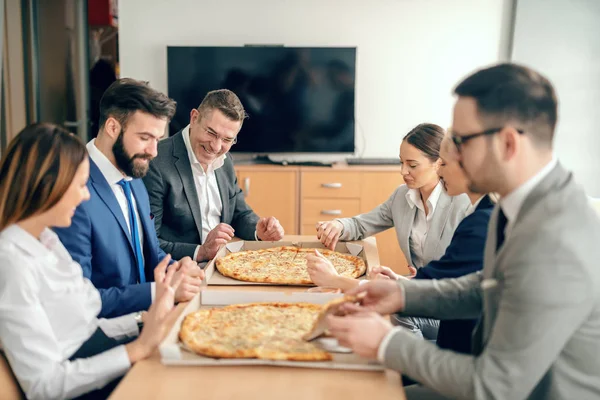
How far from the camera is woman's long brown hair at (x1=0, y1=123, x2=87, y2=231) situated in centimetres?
148

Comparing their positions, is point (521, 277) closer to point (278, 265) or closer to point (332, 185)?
point (278, 265)

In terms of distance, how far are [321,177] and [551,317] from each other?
3589mm

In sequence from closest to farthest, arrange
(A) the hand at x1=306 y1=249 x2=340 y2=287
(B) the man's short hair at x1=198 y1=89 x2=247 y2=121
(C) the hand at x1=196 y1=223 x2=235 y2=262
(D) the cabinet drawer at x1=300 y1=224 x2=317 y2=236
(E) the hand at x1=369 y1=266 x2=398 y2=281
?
Answer: (A) the hand at x1=306 y1=249 x2=340 y2=287
(E) the hand at x1=369 y1=266 x2=398 y2=281
(C) the hand at x1=196 y1=223 x2=235 y2=262
(B) the man's short hair at x1=198 y1=89 x2=247 y2=121
(D) the cabinet drawer at x1=300 y1=224 x2=317 y2=236

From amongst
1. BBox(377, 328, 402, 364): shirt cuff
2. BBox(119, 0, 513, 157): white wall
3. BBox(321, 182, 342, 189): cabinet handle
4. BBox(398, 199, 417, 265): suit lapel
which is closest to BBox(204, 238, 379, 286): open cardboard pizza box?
BBox(398, 199, 417, 265): suit lapel

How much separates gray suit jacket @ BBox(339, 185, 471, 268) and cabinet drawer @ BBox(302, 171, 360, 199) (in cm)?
180

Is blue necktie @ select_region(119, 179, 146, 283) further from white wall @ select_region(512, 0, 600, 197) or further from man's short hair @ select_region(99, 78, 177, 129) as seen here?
white wall @ select_region(512, 0, 600, 197)

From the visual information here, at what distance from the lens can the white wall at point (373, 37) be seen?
492 centimetres

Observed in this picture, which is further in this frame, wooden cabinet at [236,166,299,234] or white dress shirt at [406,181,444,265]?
wooden cabinet at [236,166,299,234]

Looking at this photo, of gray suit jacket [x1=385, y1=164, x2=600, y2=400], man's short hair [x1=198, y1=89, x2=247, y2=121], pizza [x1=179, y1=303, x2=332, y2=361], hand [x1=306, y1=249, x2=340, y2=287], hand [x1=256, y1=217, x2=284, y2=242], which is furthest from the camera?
man's short hair [x1=198, y1=89, x2=247, y2=121]

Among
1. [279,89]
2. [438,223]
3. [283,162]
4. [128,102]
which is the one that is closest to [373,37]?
[279,89]

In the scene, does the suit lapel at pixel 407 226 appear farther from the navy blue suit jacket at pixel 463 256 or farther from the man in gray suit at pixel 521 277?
the man in gray suit at pixel 521 277

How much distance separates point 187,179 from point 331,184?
1.94m

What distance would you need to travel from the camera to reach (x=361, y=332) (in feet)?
4.50

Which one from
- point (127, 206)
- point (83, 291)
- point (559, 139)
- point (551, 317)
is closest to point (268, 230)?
point (127, 206)
